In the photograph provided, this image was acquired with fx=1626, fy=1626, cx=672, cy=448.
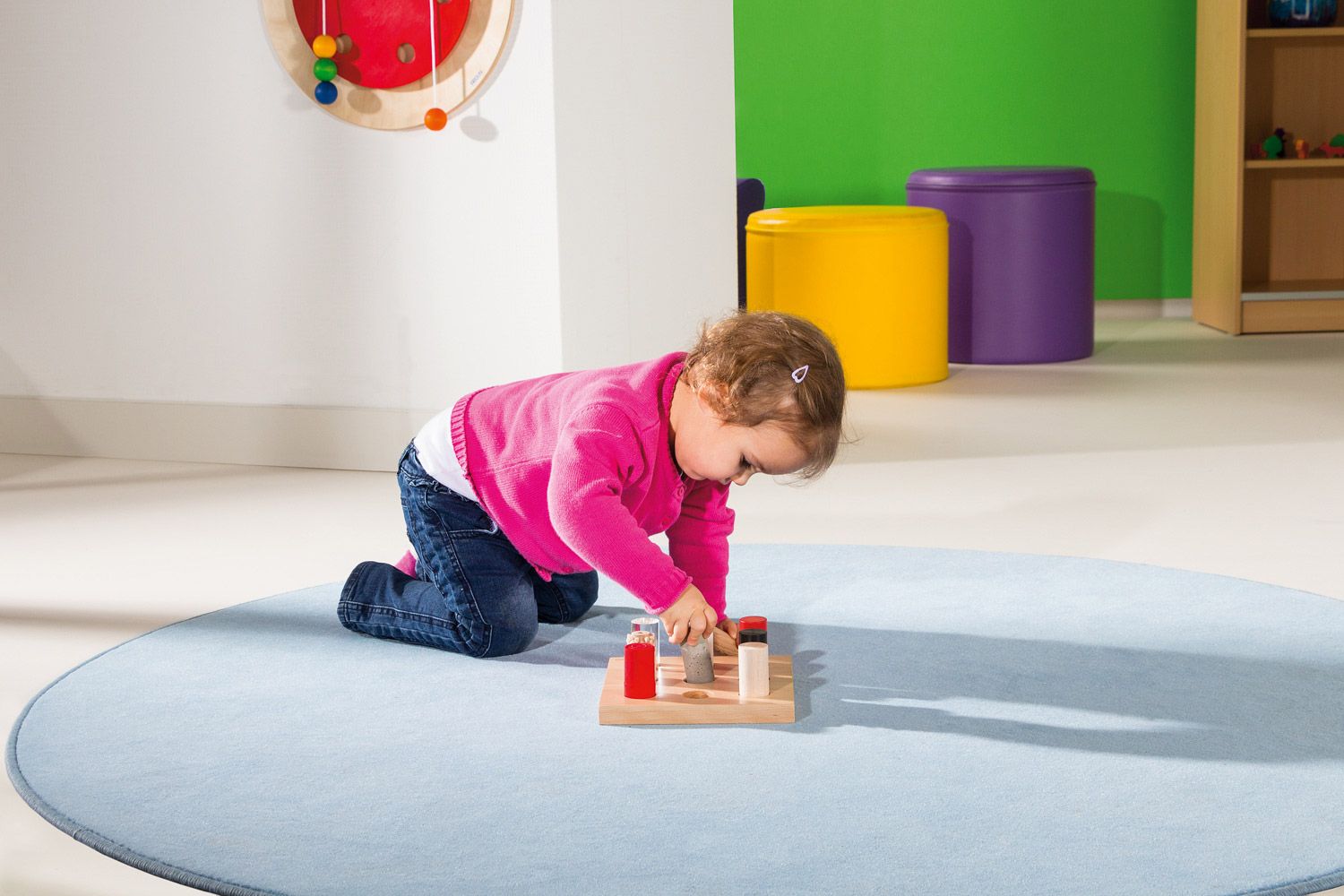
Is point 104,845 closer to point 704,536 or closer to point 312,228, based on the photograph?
point 704,536

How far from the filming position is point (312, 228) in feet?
11.1

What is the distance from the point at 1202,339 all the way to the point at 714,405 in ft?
12.2

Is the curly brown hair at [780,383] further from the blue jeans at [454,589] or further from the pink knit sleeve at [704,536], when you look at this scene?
the blue jeans at [454,589]

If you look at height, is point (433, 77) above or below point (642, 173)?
above

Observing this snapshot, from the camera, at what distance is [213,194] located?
3436mm

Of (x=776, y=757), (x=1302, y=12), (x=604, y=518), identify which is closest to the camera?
(x=776, y=757)

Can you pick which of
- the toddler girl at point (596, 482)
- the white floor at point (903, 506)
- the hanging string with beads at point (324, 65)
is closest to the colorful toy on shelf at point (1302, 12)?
the white floor at point (903, 506)

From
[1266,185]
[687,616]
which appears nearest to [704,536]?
[687,616]

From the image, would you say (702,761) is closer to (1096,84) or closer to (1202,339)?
(1202,339)

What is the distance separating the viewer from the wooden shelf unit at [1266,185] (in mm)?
5059

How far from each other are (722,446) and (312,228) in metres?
1.82

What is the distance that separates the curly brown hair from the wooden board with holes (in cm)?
25

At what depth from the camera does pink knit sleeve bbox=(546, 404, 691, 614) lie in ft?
5.86

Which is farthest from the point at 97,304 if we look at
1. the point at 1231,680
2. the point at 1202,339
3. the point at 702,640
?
the point at 1202,339
